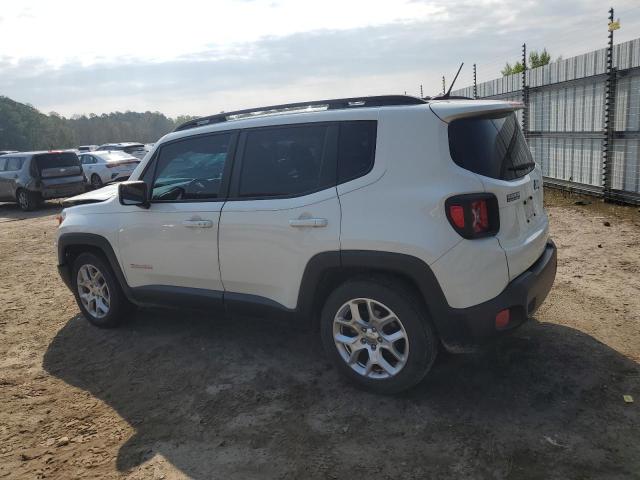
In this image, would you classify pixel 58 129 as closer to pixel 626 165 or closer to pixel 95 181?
pixel 95 181

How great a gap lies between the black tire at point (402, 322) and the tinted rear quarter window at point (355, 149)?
692 mm

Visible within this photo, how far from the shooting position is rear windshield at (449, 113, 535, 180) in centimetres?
311

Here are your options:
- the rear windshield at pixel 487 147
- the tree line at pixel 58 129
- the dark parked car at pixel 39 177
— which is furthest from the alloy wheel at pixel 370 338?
the tree line at pixel 58 129

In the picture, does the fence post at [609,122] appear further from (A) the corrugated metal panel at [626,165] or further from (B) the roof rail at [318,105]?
(B) the roof rail at [318,105]

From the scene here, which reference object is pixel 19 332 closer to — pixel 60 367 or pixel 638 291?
pixel 60 367

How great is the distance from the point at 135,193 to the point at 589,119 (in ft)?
28.7

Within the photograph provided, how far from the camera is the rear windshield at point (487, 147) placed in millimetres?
3105

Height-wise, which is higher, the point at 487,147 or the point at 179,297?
the point at 487,147

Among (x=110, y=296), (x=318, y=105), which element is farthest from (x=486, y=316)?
(x=110, y=296)

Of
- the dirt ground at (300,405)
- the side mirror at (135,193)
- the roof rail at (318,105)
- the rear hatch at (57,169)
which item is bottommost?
the dirt ground at (300,405)

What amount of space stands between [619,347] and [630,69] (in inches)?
255

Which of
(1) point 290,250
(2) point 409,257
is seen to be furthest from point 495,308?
(1) point 290,250

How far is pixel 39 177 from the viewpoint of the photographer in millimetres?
14758

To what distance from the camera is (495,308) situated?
302cm
